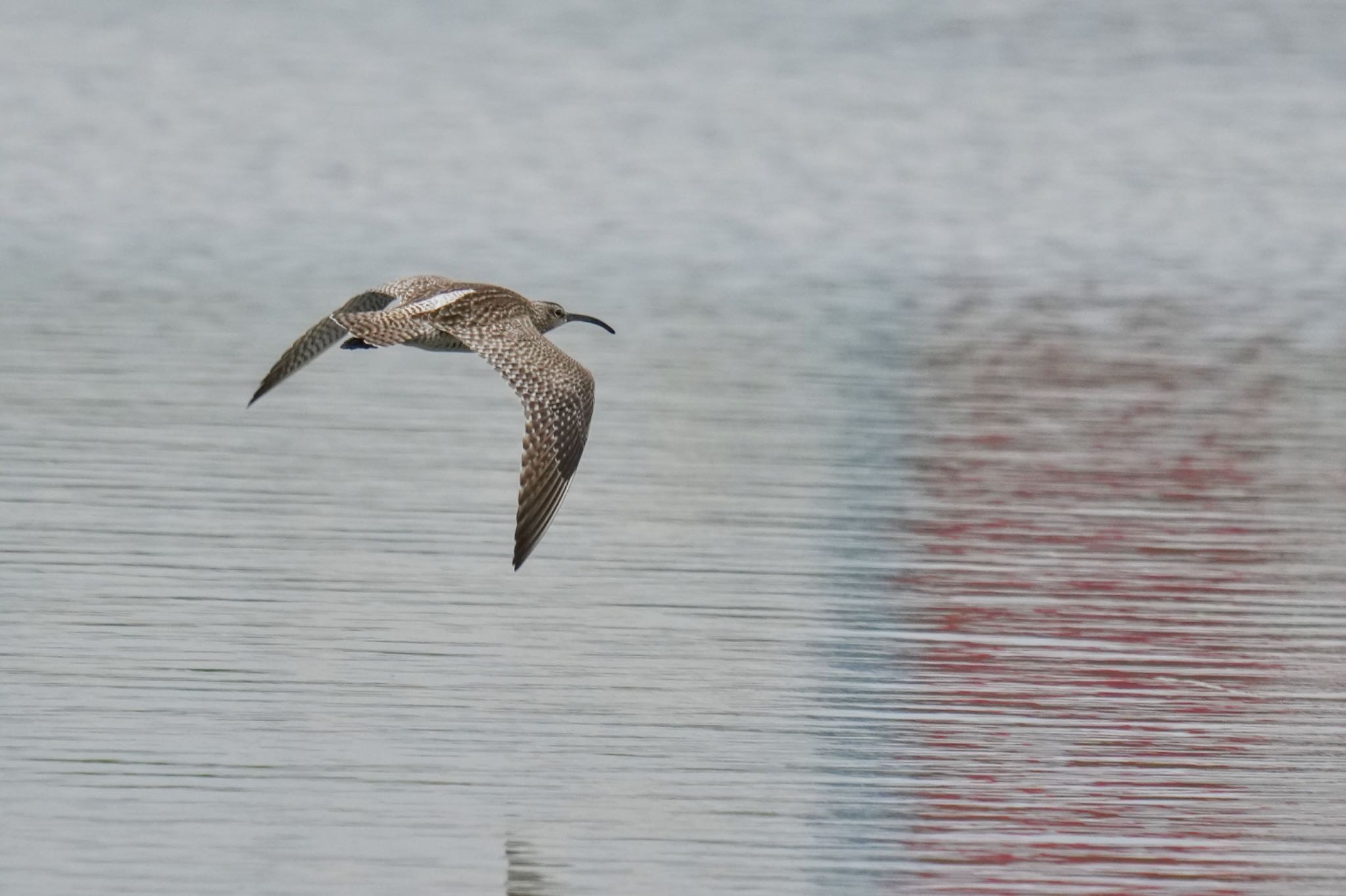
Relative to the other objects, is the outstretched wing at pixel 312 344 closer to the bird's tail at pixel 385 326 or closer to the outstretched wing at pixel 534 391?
the bird's tail at pixel 385 326

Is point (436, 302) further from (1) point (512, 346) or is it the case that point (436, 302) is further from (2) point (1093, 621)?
(2) point (1093, 621)

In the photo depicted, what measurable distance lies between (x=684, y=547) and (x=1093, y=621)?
187 cm

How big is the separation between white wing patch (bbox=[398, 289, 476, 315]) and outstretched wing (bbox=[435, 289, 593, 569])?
3 cm

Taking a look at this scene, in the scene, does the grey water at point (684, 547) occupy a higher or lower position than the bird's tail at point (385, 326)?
lower

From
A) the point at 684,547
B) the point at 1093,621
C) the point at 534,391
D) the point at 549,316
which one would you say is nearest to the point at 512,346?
the point at 534,391

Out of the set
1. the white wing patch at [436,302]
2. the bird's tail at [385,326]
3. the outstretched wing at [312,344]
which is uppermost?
the white wing patch at [436,302]

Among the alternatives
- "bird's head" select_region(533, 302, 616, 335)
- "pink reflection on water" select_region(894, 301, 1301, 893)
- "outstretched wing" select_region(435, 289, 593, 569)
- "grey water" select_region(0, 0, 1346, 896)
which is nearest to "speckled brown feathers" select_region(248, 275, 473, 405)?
"outstretched wing" select_region(435, 289, 593, 569)

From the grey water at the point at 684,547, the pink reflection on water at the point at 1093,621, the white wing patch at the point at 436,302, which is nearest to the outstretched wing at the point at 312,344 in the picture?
the white wing patch at the point at 436,302

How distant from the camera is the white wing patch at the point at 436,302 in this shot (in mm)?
10664

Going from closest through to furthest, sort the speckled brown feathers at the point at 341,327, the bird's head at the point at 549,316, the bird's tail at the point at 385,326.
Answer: the bird's tail at the point at 385,326 → the speckled brown feathers at the point at 341,327 → the bird's head at the point at 549,316

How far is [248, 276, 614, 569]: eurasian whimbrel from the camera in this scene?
9773 mm

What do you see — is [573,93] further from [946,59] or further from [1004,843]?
[1004,843]

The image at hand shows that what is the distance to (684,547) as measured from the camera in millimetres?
12094

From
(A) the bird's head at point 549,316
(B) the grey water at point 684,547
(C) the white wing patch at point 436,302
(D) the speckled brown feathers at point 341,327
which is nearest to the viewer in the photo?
(B) the grey water at point 684,547
